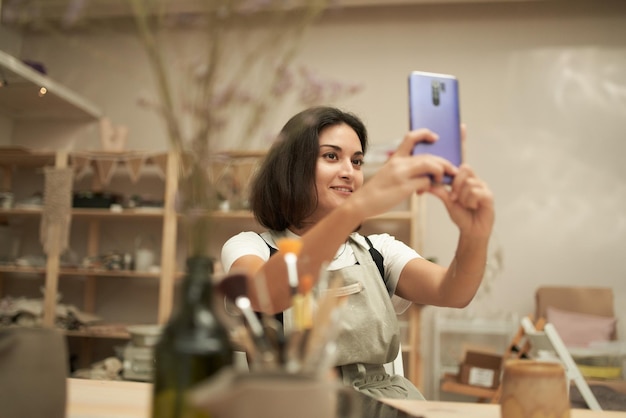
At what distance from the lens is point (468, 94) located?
3.90 m

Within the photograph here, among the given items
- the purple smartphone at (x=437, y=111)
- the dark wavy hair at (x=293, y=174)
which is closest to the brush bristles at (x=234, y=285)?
the purple smartphone at (x=437, y=111)

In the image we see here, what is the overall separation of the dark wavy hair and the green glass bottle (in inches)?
36.5

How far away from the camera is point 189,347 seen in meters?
0.48

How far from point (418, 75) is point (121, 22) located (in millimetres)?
4057

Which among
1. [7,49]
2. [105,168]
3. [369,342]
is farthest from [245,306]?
[7,49]

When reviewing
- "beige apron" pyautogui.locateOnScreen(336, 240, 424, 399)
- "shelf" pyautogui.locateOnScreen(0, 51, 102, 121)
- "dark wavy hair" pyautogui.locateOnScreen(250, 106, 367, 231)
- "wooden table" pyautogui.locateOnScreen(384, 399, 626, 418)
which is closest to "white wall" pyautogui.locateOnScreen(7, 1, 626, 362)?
"shelf" pyautogui.locateOnScreen(0, 51, 102, 121)

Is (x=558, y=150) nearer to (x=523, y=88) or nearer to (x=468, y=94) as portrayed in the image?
(x=523, y=88)

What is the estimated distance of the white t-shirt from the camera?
1367mm

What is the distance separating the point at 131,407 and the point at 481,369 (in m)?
2.69

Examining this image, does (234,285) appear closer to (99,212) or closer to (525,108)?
(99,212)

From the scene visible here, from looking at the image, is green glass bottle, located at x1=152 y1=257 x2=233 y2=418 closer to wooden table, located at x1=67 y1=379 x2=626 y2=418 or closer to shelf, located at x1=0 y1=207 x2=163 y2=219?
wooden table, located at x1=67 y1=379 x2=626 y2=418

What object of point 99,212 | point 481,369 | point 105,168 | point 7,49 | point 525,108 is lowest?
point 481,369

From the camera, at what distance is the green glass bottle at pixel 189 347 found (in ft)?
1.59

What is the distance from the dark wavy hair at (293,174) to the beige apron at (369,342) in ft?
0.80
